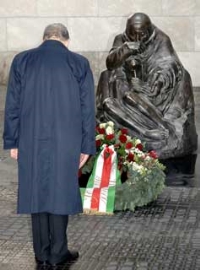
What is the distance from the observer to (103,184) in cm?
701

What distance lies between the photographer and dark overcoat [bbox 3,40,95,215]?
522 cm

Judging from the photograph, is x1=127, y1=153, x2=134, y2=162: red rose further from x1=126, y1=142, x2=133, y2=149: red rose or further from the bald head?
the bald head

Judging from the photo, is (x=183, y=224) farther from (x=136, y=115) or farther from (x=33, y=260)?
(x=136, y=115)

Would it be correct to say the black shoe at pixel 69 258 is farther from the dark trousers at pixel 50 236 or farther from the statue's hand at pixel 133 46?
the statue's hand at pixel 133 46

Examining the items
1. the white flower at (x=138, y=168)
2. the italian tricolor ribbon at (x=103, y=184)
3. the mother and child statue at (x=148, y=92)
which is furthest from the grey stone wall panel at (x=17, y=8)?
the white flower at (x=138, y=168)

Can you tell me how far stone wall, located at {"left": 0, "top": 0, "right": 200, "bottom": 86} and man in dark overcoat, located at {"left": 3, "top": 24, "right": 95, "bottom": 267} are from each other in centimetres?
1041

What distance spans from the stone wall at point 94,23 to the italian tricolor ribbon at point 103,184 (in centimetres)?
864

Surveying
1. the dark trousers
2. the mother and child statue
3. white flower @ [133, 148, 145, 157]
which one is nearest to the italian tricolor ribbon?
white flower @ [133, 148, 145, 157]

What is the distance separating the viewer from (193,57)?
15.5 meters

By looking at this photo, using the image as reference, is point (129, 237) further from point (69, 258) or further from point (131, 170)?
point (131, 170)

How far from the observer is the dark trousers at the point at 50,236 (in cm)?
544

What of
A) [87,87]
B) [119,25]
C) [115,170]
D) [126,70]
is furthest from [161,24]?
[87,87]

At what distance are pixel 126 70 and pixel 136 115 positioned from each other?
0.60m

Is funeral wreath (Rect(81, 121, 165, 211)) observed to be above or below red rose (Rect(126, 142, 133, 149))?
below
